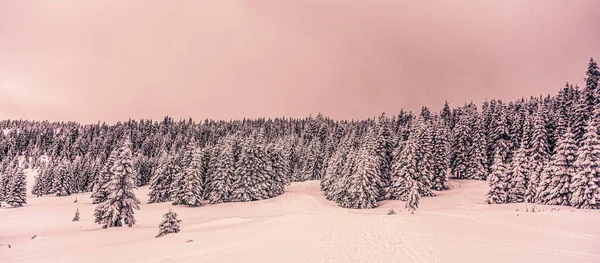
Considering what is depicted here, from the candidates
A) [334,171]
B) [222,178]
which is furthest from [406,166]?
[222,178]

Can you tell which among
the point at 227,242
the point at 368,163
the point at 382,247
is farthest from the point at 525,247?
the point at 368,163

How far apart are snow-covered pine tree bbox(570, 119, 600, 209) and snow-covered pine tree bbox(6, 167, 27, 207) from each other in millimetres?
92597

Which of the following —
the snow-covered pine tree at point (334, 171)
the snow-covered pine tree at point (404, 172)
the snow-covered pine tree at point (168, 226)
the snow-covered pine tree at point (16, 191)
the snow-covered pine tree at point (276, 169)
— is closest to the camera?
the snow-covered pine tree at point (168, 226)

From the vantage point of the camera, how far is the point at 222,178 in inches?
2205

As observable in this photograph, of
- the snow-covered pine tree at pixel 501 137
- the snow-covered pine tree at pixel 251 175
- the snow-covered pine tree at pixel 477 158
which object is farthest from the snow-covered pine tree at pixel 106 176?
the snow-covered pine tree at pixel 501 137

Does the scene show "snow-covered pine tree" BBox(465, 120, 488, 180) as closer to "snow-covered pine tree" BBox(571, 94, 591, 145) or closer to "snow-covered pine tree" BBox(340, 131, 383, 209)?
"snow-covered pine tree" BBox(571, 94, 591, 145)

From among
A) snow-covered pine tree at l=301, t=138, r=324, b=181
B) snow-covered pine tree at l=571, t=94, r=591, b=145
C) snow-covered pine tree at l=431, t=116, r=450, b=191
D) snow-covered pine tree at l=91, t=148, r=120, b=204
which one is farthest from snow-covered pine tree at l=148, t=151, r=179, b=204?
snow-covered pine tree at l=571, t=94, r=591, b=145

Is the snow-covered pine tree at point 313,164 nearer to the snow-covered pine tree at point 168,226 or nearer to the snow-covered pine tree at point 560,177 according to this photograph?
the snow-covered pine tree at point 560,177

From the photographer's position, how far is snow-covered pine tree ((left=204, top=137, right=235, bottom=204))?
55062 mm

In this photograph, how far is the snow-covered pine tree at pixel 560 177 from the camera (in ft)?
95.6

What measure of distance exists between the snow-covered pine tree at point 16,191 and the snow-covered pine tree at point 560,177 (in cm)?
9184

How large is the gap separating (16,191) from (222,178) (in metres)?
48.0

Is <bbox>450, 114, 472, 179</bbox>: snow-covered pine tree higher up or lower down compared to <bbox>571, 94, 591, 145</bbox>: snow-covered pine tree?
lower down

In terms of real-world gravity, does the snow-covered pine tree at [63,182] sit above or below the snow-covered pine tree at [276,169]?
below
